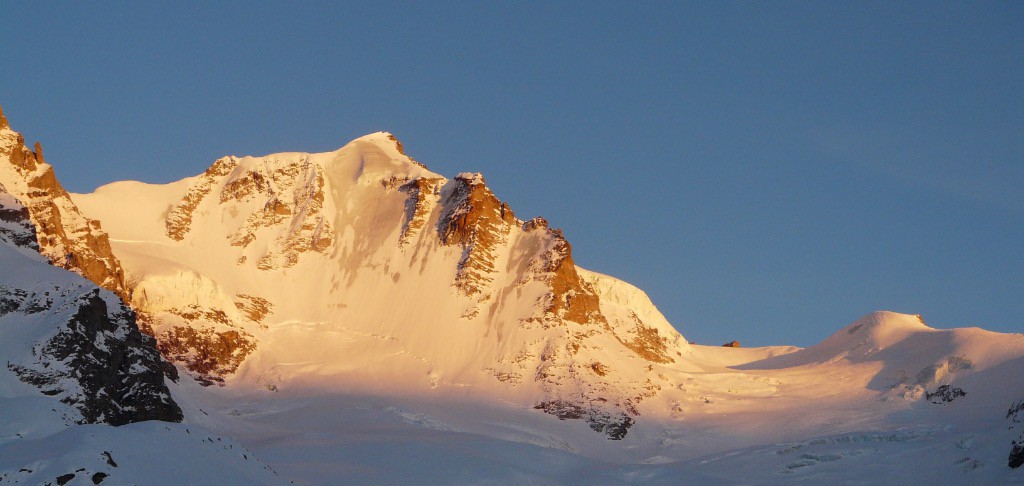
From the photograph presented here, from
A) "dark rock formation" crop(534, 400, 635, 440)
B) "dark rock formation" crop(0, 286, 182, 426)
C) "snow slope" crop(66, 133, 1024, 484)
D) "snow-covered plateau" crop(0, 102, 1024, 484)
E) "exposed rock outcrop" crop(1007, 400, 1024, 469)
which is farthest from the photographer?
"dark rock formation" crop(534, 400, 635, 440)

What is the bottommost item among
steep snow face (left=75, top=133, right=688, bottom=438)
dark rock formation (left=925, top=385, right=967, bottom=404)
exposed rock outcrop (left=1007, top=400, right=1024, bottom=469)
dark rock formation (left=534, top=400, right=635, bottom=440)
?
exposed rock outcrop (left=1007, top=400, right=1024, bottom=469)

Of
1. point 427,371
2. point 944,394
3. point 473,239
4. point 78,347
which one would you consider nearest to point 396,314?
point 427,371

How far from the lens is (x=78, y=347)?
96750 mm

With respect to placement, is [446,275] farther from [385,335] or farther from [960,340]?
[960,340]

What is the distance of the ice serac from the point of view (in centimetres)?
15700

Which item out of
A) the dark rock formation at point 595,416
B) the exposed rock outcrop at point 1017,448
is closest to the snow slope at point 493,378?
the dark rock formation at point 595,416

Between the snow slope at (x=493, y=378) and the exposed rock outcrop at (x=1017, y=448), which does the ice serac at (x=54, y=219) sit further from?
the exposed rock outcrop at (x=1017, y=448)

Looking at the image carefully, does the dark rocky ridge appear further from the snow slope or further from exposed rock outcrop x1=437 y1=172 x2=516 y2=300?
exposed rock outcrop x1=437 y1=172 x2=516 y2=300

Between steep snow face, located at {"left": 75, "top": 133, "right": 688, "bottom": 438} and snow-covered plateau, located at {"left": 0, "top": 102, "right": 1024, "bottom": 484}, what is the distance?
33 cm

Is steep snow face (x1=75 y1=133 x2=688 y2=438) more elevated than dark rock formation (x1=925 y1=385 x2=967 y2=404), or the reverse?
steep snow face (x1=75 y1=133 x2=688 y2=438)

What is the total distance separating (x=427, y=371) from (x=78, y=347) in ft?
260

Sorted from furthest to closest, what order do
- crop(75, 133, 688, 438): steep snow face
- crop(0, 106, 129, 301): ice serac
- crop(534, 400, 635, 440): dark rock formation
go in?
crop(75, 133, 688, 438): steep snow face → crop(534, 400, 635, 440): dark rock formation → crop(0, 106, 129, 301): ice serac

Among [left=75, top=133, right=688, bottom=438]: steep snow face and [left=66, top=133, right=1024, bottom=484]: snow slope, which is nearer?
[left=66, top=133, right=1024, bottom=484]: snow slope

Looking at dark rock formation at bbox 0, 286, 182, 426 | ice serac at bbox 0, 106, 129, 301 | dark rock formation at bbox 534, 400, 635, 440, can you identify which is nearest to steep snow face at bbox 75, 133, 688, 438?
dark rock formation at bbox 534, 400, 635, 440
